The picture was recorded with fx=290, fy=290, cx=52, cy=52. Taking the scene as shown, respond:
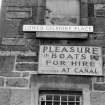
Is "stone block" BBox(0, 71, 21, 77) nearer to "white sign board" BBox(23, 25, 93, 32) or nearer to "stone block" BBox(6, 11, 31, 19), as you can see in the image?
"white sign board" BBox(23, 25, 93, 32)

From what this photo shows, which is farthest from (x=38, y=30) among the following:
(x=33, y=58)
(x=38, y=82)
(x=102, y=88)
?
(x=102, y=88)

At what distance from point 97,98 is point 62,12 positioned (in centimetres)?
225

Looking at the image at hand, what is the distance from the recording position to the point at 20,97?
6.27 m

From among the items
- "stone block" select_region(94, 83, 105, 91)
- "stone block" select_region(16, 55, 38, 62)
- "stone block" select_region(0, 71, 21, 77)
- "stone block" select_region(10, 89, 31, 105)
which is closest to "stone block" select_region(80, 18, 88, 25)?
"stone block" select_region(16, 55, 38, 62)

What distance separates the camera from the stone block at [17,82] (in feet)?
20.9

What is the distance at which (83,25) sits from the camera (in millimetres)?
6801

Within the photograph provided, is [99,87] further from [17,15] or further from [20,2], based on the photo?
[20,2]

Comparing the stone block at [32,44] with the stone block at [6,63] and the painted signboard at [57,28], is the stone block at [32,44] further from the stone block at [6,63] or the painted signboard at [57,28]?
the stone block at [6,63]

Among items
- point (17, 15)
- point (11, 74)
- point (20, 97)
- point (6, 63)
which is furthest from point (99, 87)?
point (17, 15)

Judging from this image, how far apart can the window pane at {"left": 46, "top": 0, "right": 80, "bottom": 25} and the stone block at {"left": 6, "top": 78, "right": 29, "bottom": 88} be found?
1.54m

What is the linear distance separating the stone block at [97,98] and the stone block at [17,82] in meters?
1.44

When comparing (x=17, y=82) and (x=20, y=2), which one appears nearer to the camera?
(x=17, y=82)

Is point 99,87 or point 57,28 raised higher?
point 57,28

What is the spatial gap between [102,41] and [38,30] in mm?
1505
